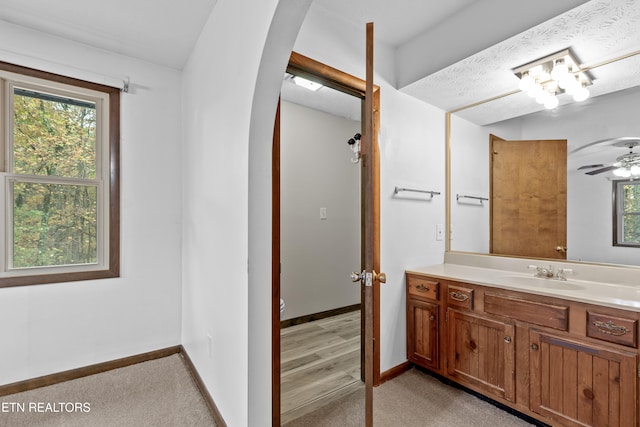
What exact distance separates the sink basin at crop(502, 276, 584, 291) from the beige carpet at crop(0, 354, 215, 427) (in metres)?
2.11

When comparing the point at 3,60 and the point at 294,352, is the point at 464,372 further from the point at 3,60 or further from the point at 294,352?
the point at 3,60

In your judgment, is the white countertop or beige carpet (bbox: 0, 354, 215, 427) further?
beige carpet (bbox: 0, 354, 215, 427)

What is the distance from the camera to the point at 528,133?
228 centimetres

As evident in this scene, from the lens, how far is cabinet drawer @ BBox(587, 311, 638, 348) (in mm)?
1432

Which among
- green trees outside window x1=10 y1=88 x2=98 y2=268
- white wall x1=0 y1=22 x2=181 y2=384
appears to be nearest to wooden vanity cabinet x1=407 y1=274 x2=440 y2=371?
white wall x1=0 y1=22 x2=181 y2=384

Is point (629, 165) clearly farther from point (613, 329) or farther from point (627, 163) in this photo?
point (613, 329)

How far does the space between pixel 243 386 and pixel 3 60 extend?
8.34ft

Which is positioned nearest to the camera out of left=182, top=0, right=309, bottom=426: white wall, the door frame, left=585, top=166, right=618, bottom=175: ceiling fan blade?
left=182, top=0, right=309, bottom=426: white wall

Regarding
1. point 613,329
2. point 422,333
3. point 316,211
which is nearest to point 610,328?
point 613,329

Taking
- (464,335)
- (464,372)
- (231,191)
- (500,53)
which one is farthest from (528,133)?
(231,191)

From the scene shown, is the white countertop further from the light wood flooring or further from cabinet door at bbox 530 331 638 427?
the light wood flooring

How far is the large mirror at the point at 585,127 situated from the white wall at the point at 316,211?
1.42 m

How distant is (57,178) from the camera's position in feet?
7.52

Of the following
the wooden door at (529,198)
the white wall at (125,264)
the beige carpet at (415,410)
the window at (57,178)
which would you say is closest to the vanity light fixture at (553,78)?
the wooden door at (529,198)
